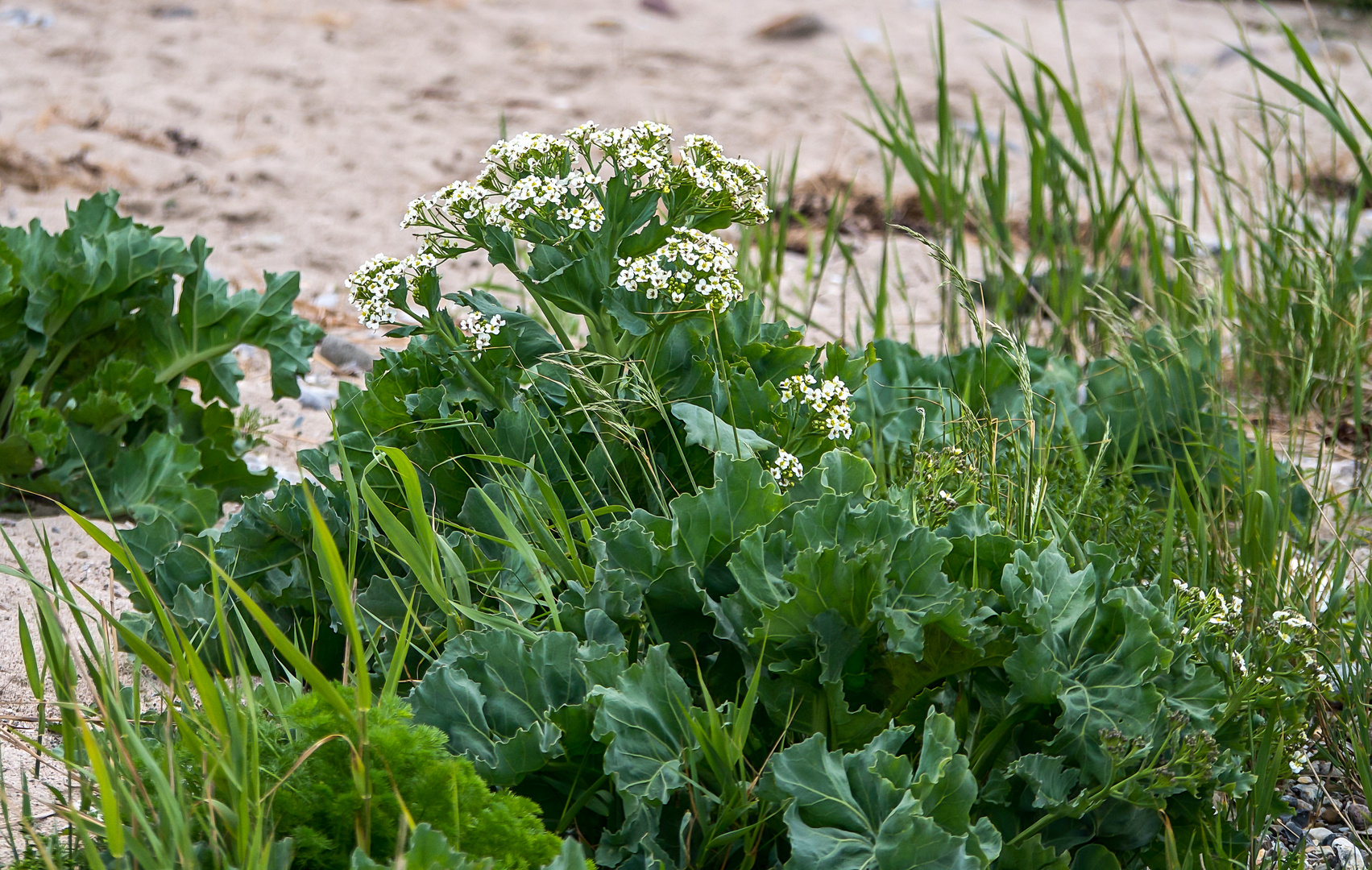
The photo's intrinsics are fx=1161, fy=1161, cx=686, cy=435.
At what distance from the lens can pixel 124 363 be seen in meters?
2.06

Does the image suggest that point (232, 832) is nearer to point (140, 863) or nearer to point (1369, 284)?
point (140, 863)

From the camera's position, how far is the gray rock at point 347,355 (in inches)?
117

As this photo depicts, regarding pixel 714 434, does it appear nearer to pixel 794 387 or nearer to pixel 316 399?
pixel 794 387

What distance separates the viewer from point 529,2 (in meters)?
6.05

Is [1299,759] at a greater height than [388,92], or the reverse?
[388,92]

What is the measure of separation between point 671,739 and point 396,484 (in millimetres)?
562

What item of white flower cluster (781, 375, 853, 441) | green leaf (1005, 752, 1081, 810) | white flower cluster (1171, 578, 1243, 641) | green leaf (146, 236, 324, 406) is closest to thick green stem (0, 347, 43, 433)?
green leaf (146, 236, 324, 406)

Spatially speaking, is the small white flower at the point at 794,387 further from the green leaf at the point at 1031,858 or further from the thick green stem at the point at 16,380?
the thick green stem at the point at 16,380

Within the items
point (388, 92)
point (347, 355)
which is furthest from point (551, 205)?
point (388, 92)

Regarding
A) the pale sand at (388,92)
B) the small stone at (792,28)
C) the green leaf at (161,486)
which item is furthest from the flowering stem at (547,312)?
the small stone at (792,28)

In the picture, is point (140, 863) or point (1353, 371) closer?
point (140, 863)

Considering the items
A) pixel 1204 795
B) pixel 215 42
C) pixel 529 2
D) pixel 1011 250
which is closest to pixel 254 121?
pixel 215 42

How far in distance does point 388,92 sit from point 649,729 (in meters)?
4.27

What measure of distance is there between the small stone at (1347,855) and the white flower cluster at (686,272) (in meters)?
1.05
